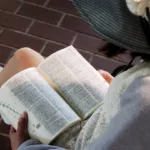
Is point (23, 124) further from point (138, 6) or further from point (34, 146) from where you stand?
point (138, 6)

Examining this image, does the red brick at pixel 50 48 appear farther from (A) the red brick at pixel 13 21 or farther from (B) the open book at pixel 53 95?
(B) the open book at pixel 53 95

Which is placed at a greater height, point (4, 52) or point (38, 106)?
point (38, 106)

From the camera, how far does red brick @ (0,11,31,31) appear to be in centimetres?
168

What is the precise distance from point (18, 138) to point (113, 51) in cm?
33

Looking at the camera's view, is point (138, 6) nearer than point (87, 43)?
Yes

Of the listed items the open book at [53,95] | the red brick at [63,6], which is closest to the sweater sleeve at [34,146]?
the open book at [53,95]

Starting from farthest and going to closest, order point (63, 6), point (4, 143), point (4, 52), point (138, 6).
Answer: point (63, 6), point (4, 52), point (4, 143), point (138, 6)

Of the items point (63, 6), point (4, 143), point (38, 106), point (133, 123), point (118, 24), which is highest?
point (118, 24)

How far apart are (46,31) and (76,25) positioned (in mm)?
158

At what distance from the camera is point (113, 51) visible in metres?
0.77

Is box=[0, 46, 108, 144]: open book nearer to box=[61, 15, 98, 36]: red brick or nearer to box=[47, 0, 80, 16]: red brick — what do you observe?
box=[61, 15, 98, 36]: red brick

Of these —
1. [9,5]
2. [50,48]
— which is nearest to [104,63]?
[50,48]

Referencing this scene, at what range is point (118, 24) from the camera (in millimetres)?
651

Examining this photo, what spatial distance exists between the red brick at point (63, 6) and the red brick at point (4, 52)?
0.37 meters
